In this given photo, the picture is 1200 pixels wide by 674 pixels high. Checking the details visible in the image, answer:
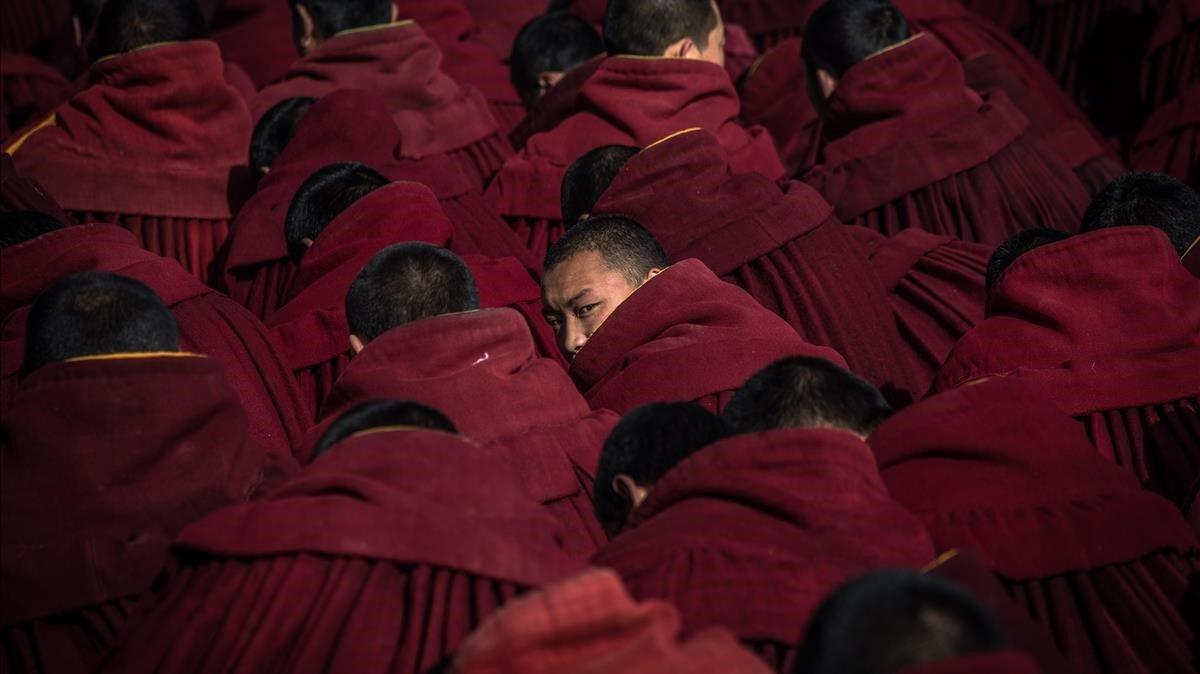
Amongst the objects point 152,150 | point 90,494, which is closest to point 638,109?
point 152,150

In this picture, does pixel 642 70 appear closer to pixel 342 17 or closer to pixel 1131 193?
pixel 342 17

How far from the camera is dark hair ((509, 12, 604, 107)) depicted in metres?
6.75

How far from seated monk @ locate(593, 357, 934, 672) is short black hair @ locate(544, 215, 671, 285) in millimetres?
1197

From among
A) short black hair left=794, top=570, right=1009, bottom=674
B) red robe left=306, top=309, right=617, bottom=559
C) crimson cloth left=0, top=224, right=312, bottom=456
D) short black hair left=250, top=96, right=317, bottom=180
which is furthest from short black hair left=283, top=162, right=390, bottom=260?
short black hair left=794, top=570, right=1009, bottom=674

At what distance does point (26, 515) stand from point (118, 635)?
0.96ft

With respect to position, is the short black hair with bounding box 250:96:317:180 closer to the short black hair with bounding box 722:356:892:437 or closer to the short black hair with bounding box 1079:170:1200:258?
the short black hair with bounding box 1079:170:1200:258

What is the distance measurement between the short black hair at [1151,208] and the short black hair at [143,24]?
9.17ft

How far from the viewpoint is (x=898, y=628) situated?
224cm

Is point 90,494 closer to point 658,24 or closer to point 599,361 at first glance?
point 599,361

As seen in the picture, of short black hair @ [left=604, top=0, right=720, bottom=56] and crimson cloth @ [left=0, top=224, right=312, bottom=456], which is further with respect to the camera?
short black hair @ [left=604, top=0, right=720, bottom=56]

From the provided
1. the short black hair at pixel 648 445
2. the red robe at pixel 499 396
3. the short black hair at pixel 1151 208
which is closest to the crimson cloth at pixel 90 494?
the red robe at pixel 499 396

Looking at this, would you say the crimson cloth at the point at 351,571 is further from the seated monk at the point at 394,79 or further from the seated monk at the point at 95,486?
the seated monk at the point at 394,79

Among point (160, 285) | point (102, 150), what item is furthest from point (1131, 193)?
point (102, 150)

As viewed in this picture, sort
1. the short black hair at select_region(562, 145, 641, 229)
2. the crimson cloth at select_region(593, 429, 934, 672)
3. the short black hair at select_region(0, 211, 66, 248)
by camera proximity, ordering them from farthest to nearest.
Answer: the short black hair at select_region(562, 145, 641, 229), the short black hair at select_region(0, 211, 66, 248), the crimson cloth at select_region(593, 429, 934, 672)
